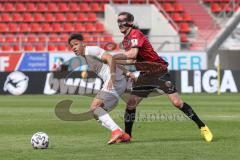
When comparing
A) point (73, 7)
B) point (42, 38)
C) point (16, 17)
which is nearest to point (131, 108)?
point (42, 38)

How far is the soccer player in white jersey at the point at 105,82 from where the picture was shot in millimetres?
11648

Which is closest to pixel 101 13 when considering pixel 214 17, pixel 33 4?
pixel 33 4

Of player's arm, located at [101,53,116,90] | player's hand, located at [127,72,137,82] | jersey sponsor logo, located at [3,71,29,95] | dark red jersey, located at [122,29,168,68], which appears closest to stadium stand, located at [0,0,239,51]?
jersey sponsor logo, located at [3,71,29,95]

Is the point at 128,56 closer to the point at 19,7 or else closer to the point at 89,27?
the point at 89,27

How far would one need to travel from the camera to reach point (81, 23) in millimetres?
38719

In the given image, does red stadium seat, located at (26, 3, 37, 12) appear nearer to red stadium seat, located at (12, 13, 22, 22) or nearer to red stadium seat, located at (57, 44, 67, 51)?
red stadium seat, located at (12, 13, 22, 22)

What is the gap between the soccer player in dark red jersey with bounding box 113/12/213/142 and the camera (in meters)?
11.8

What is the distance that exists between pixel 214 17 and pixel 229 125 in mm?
25434

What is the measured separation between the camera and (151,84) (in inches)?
494

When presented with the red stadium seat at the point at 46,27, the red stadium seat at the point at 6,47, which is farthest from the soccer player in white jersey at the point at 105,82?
the red stadium seat at the point at 46,27

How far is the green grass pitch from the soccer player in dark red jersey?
1.37ft

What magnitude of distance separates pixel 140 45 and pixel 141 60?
51cm

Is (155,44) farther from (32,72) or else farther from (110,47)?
(32,72)

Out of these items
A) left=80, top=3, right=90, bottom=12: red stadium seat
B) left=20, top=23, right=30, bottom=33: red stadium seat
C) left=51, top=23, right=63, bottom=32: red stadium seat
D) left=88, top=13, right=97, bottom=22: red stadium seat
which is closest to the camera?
left=20, top=23, right=30, bottom=33: red stadium seat
